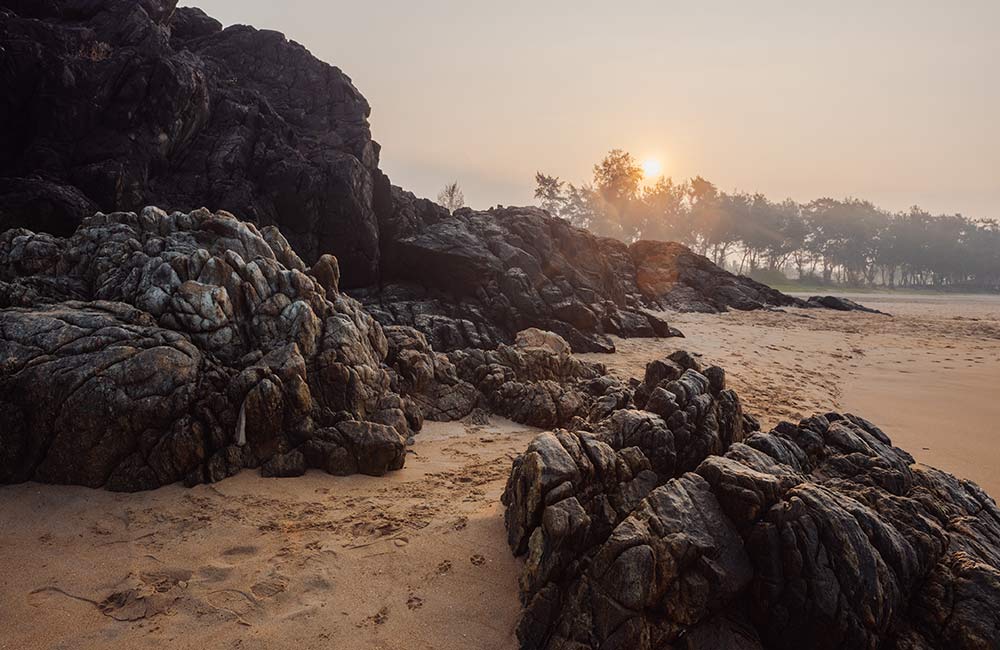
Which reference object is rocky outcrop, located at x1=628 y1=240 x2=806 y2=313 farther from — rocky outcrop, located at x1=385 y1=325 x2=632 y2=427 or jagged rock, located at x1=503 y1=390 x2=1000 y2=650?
jagged rock, located at x1=503 y1=390 x2=1000 y2=650

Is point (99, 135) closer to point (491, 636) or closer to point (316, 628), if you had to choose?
point (316, 628)

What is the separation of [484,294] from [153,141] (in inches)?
584

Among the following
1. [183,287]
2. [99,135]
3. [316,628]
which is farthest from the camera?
[99,135]

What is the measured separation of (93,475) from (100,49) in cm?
2167

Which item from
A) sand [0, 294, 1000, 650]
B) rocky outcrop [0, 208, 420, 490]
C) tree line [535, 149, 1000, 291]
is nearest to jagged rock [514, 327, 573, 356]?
rocky outcrop [0, 208, 420, 490]

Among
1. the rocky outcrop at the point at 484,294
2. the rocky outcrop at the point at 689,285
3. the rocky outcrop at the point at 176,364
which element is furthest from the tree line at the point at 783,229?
the rocky outcrop at the point at 176,364

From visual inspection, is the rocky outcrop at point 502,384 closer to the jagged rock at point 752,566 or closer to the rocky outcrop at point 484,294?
the rocky outcrop at point 484,294

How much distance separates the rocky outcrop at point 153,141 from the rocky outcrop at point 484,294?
7.13 ft

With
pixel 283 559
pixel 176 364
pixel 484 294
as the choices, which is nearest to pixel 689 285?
pixel 484 294

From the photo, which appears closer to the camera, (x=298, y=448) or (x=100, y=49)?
(x=298, y=448)

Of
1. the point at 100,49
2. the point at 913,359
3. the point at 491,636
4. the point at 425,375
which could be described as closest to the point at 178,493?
the point at 491,636

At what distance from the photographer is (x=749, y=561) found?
435 centimetres

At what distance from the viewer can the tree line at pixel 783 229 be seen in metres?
90.4

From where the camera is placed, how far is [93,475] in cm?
668
